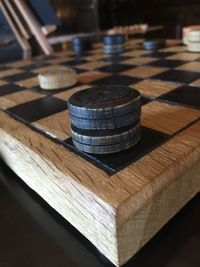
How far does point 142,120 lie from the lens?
61 cm

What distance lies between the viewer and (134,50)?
1.51 m

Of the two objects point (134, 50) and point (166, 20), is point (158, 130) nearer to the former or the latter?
point (134, 50)

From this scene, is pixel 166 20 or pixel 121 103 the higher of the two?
pixel 121 103

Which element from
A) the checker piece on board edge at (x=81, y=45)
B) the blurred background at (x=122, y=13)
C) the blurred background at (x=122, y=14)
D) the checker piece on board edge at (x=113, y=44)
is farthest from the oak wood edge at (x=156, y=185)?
the blurred background at (x=122, y=13)

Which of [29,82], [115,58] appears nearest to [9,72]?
[29,82]

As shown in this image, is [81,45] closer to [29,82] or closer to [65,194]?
[29,82]

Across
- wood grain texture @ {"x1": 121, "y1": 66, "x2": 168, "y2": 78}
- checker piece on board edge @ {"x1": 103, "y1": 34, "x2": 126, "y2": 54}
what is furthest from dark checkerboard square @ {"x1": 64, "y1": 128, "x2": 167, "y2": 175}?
checker piece on board edge @ {"x1": 103, "y1": 34, "x2": 126, "y2": 54}

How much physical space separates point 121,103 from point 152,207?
0.55 feet

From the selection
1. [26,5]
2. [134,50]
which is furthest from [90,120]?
[26,5]

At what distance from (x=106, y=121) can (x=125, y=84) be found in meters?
0.49

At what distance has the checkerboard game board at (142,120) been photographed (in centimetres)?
40

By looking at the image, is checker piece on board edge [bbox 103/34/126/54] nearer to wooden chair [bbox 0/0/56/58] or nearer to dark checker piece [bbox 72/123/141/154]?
wooden chair [bbox 0/0/56/58]

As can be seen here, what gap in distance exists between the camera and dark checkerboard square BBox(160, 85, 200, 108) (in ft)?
2.25

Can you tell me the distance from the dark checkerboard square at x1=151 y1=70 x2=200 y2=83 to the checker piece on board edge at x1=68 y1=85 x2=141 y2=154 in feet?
1.46
